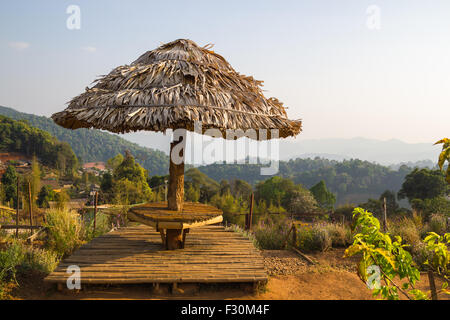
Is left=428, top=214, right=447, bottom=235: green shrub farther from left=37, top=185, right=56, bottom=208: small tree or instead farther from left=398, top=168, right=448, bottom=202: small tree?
left=37, top=185, right=56, bottom=208: small tree

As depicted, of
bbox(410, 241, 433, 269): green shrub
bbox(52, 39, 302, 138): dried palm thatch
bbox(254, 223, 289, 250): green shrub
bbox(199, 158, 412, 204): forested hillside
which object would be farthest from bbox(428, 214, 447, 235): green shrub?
bbox(199, 158, 412, 204): forested hillside

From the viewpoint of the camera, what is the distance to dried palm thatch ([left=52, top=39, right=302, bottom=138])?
11.6 ft

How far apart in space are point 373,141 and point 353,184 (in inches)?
6221

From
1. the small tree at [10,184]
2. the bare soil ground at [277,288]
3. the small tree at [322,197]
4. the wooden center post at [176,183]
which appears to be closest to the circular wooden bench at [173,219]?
the wooden center post at [176,183]

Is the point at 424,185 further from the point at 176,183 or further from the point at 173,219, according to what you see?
the point at 173,219

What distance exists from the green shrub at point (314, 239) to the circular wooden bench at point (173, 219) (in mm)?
3000

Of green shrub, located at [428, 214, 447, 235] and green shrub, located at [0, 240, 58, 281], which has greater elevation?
green shrub, located at [0, 240, 58, 281]

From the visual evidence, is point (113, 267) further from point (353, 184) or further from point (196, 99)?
point (353, 184)

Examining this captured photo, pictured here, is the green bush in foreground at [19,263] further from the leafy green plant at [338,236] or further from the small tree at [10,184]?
the small tree at [10,184]

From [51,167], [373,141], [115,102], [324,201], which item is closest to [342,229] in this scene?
[115,102]

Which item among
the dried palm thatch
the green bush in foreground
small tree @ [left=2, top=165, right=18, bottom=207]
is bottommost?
small tree @ [left=2, top=165, right=18, bottom=207]

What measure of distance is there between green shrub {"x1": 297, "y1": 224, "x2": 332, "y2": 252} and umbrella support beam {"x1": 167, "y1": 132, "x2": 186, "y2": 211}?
346cm

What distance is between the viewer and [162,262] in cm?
401
